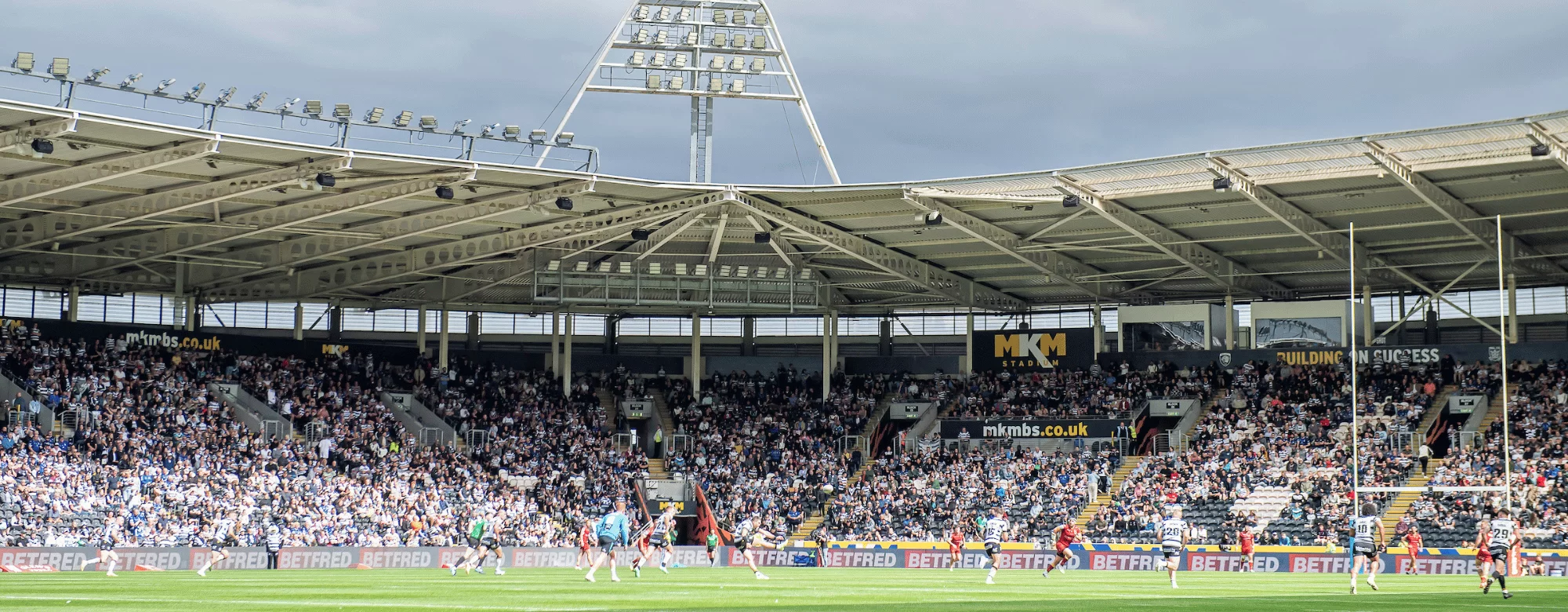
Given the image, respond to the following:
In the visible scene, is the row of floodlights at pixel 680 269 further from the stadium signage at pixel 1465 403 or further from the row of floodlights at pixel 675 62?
the stadium signage at pixel 1465 403

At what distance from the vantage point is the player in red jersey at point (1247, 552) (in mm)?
36838

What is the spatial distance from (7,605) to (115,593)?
5.02m

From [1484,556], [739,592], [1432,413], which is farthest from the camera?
[1432,413]

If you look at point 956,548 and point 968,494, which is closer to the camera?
point 956,548

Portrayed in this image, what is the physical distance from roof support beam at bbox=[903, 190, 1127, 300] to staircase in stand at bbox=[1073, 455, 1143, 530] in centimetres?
651

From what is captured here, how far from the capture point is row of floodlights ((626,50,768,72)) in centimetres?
4938

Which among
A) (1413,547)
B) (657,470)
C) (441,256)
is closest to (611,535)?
(1413,547)

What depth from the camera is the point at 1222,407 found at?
54969 mm

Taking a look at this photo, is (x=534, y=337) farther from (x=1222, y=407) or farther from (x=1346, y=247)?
(x=1346, y=247)

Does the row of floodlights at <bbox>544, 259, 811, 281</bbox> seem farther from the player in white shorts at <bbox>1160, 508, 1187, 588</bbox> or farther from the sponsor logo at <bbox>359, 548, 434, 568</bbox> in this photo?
the player in white shorts at <bbox>1160, 508, 1187, 588</bbox>

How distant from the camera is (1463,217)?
141 feet

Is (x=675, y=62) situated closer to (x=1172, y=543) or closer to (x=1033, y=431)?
(x=1033, y=431)

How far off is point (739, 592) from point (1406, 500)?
28.0m

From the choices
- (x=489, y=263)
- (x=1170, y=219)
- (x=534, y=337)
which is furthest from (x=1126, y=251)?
(x=534, y=337)
